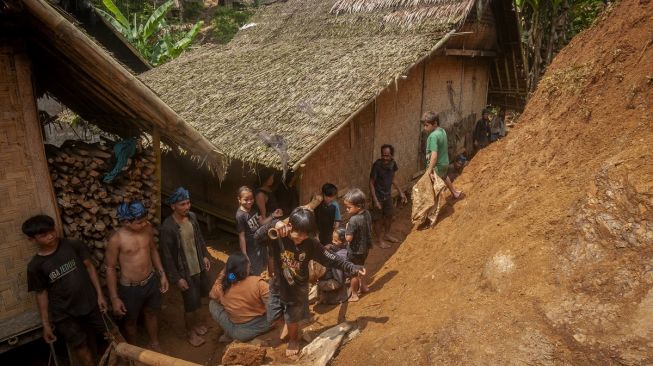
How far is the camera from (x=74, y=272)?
413 cm

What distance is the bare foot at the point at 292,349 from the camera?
14.3ft

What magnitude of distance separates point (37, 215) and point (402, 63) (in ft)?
18.9

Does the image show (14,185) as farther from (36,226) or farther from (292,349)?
(292,349)

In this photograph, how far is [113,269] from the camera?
4.37m

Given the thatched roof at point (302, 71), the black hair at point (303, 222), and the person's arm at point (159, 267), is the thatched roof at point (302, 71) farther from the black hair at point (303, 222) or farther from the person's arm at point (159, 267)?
the person's arm at point (159, 267)

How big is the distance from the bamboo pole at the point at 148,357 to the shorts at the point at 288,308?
1.29m

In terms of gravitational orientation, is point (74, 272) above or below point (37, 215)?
below

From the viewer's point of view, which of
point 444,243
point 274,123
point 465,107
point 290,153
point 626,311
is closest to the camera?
point 626,311

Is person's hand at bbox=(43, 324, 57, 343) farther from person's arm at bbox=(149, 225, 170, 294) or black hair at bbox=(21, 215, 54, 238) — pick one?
person's arm at bbox=(149, 225, 170, 294)

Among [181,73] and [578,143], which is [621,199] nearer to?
[578,143]

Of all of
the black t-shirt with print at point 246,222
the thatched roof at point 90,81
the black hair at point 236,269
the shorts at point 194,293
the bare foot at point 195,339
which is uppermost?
the thatched roof at point 90,81

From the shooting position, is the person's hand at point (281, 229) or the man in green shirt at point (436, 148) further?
the man in green shirt at point (436, 148)

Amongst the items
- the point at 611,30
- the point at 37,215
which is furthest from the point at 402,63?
the point at 37,215

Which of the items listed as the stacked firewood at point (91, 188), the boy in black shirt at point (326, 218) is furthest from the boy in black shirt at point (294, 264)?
the stacked firewood at point (91, 188)
